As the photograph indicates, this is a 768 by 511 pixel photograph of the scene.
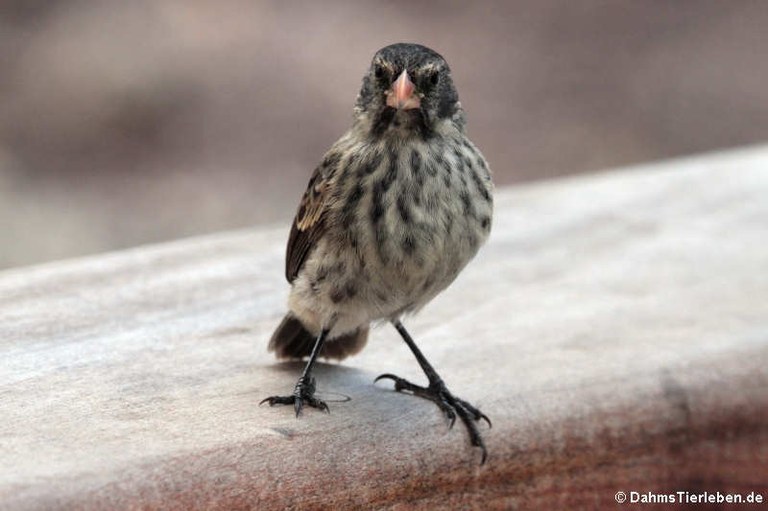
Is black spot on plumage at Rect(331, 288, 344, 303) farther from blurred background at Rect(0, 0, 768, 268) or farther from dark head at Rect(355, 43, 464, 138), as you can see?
blurred background at Rect(0, 0, 768, 268)

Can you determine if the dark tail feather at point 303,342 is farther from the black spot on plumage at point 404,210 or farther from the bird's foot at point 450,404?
the black spot on plumage at point 404,210

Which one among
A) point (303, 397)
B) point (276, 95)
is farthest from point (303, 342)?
point (276, 95)

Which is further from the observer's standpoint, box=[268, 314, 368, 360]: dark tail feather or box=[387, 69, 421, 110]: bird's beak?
box=[268, 314, 368, 360]: dark tail feather

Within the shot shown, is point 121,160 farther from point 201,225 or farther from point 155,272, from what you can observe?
point 155,272

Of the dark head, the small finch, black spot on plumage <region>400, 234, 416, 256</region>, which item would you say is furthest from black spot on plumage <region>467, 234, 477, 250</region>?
the dark head

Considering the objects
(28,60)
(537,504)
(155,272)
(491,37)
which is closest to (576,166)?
(491,37)

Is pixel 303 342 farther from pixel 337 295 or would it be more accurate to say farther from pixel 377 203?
pixel 377 203

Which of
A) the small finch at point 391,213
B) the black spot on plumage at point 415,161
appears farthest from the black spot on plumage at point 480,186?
the black spot on plumage at point 415,161
